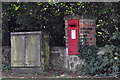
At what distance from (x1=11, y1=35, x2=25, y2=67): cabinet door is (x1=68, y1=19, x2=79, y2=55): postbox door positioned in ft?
5.43

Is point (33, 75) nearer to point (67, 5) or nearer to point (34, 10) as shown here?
point (34, 10)

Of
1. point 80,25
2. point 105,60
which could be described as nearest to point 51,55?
point 80,25

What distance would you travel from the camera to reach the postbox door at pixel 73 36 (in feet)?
23.2

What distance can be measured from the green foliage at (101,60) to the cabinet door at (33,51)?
143 cm

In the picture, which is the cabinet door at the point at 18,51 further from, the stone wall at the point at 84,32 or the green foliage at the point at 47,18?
the stone wall at the point at 84,32

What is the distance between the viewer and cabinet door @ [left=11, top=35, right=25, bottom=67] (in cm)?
693

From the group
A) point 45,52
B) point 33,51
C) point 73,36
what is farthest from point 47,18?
point 33,51

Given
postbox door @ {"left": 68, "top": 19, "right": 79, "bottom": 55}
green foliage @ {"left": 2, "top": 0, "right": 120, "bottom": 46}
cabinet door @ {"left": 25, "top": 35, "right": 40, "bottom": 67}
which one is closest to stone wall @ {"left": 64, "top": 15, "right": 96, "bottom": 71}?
postbox door @ {"left": 68, "top": 19, "right": 79, "bottom": 55}

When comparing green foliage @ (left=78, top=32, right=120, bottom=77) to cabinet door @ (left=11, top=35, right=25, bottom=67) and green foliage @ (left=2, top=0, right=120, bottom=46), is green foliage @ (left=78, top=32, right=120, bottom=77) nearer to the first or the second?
green foliage @ (left=2, top=0, right=120, bottom=46)

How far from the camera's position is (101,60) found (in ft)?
20.4

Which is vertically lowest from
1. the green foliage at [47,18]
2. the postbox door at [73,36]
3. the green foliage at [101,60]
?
the green foliage at [101,60]

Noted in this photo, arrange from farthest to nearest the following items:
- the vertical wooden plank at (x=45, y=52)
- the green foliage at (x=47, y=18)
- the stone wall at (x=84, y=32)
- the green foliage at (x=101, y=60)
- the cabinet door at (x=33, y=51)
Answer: the green foliage at (x=47, y=18) < the vertical wooden plank at (x=45, y=52) < the stone wall at (x=84, y=32) < the cabinet door at (x=33, y=51) < the green foliage at (x=101, y=60)

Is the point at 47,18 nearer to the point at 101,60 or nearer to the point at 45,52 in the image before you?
the point at 45,52

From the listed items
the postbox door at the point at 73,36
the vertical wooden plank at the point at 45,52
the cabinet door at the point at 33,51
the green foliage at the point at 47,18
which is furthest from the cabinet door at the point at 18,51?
the postbox door at the point at 73,36
